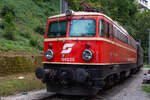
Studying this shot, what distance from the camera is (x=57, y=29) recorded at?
923 cm

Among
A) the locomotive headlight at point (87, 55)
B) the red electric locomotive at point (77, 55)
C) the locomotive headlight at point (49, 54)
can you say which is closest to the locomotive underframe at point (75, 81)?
the red electric locomotive at point (77, 55)

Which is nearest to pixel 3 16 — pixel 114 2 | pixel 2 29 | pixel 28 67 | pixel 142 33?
pixel 2 29

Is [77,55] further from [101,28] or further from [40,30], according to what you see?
[40,30]

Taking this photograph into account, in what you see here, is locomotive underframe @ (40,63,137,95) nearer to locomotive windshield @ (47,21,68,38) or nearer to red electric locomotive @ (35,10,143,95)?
red electric locomotive @ (35,10,143,95)

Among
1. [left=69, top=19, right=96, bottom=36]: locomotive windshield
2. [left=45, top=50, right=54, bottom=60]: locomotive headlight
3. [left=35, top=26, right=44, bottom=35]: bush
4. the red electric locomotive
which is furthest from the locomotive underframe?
[left=35, top=26, right=44, bottom=35]: bush

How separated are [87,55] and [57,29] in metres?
1.89

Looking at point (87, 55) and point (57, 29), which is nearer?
point (87, 55)

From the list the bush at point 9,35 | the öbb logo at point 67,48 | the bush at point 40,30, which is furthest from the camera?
the bush at point 40,30

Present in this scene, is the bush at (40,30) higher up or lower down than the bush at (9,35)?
higher up

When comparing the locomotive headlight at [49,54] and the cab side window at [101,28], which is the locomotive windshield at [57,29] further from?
the cab side window at [101,28]

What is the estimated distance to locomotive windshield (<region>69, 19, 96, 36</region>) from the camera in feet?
28.2

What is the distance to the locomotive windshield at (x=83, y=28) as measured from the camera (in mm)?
8586

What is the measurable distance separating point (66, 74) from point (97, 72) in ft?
3.76

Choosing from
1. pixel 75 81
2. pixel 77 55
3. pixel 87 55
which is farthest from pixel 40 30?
pixel 75 81
